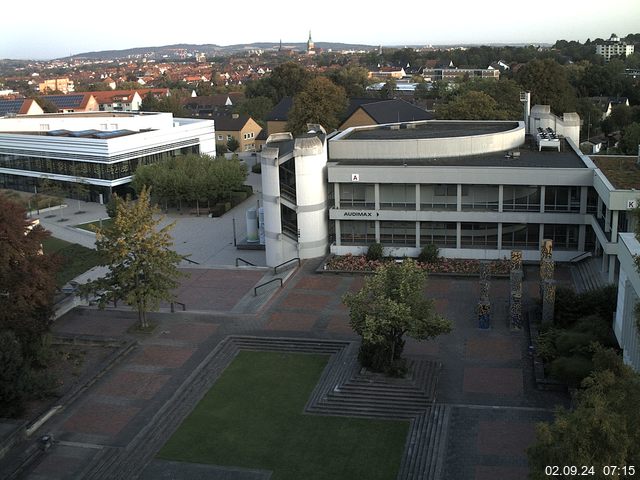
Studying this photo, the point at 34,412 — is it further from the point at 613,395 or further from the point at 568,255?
the point at 568,255

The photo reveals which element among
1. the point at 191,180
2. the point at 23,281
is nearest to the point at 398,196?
the point at 23,281

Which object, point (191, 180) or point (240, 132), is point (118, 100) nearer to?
point (240, 132)

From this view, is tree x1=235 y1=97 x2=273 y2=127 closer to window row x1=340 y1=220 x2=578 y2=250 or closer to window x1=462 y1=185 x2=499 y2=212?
window row x1=340 y1=220 x2=578 y2=250

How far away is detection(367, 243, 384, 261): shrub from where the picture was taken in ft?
125

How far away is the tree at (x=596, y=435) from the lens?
39.8 ft

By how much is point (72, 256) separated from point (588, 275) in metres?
29.8

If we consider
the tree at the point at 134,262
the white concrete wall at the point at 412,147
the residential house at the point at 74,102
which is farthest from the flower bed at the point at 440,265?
the residential house at the point at 74,102

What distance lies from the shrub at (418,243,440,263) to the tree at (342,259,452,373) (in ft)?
40.3

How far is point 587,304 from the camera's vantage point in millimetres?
27859

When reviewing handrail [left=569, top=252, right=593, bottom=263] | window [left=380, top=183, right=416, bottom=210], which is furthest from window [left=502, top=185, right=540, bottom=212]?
window [left=380, top=183, right=416, bottom=210]

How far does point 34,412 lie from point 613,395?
18.3m

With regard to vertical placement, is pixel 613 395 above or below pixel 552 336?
above

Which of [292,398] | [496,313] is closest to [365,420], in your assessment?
[292,398]

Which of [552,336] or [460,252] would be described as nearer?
[552,336]
